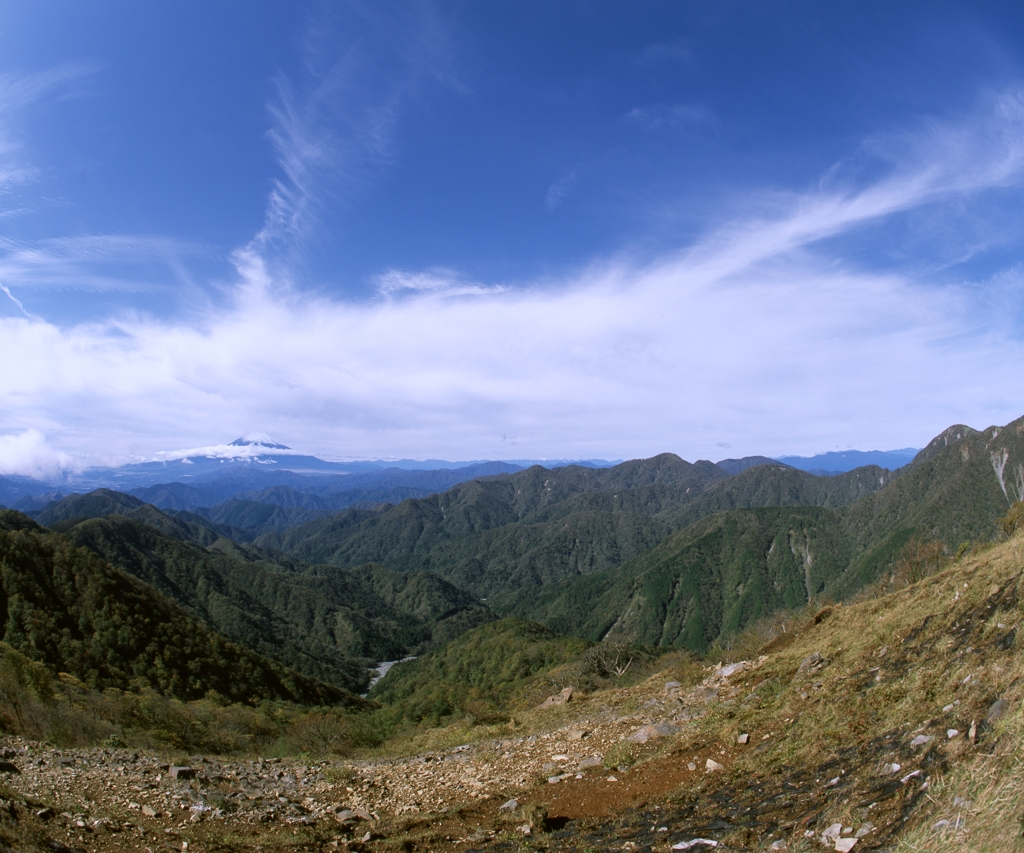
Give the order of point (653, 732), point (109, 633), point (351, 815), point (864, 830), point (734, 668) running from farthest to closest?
point (109, 633), point (734, 668), point (653, 732), point (351, 815), point (864, 830)

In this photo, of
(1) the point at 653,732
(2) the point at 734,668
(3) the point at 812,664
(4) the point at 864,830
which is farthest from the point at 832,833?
(2) the point at 734,668

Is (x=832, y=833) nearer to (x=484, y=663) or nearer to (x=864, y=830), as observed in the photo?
(x=864, y=830)

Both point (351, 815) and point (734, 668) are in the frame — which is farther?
point (734, 668)

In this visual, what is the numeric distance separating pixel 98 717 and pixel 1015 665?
36.3 metres

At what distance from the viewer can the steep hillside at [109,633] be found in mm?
64000

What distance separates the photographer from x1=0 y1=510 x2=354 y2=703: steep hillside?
64.0 metres

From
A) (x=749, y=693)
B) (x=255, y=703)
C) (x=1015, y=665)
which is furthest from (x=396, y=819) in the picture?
(x=255, y=703)

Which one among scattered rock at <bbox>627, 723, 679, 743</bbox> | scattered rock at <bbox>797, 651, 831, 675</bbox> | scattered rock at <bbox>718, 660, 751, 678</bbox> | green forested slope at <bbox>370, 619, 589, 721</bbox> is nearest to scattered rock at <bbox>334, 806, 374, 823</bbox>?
scattered rock at <bbox>627, 723, 679, 743</bbox>

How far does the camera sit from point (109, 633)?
70.2 meters

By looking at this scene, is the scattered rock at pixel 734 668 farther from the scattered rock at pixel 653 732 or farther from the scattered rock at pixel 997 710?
the scattered rock at pixel 997 710

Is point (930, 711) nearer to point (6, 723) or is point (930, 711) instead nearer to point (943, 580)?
point (943, 580)

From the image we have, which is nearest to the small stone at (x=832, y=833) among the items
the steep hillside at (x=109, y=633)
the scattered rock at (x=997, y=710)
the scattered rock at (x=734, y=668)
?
the scattered rock at (x=997, y=710)

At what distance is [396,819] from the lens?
12352 millimetres

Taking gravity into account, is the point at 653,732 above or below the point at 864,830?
below
